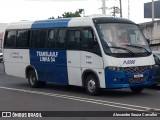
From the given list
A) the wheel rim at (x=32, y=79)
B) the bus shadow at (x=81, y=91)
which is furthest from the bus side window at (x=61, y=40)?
the wheel rim at (x=32, y=79)

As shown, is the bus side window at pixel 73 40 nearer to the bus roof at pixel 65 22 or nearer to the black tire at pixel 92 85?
the bus roof at pixel 65 22

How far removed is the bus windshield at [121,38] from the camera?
16000 millimetres

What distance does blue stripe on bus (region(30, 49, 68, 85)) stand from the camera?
706 inches

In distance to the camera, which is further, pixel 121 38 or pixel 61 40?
pixel 61 40

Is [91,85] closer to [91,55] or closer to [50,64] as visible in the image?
[91,55]

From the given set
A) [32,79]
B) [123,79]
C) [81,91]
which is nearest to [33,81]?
[32,79]

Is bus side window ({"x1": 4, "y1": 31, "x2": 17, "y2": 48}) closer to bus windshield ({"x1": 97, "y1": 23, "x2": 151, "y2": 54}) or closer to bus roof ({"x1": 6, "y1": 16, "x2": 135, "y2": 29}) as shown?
bus roof ({"x1": 6, "y1": 16, "x2": 135, "y2": 29})

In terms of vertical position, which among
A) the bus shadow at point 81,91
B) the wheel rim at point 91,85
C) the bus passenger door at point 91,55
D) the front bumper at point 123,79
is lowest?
the bus shadow at point 81,91

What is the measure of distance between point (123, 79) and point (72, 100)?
1.85 meters

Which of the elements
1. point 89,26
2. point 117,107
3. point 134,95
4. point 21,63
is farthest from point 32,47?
point 117,107

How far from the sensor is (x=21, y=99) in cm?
1580

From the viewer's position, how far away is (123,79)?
1584 centimetres

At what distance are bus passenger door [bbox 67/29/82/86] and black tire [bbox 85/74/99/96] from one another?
0.45 metres

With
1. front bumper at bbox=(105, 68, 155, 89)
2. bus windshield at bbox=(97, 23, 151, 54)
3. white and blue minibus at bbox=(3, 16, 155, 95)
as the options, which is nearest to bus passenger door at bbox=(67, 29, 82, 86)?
white and blue minibus at bbox=(3, 16, 155, 95)
